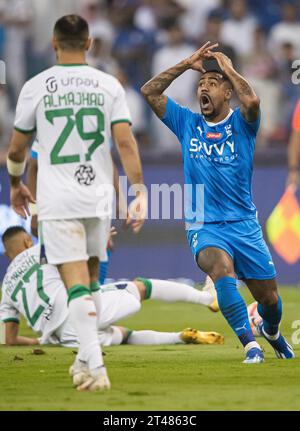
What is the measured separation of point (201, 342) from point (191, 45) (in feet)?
32.1

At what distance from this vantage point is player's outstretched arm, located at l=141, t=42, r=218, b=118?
9.28m

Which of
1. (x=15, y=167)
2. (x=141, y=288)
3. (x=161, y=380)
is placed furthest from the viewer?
(x=141, y=288)

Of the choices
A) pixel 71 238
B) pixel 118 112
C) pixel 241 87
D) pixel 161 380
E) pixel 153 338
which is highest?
pixel 241 87

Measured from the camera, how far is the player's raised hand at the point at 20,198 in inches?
316

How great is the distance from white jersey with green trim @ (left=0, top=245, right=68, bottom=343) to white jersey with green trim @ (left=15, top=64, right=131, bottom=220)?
2.56 metres

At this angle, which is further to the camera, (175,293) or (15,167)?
(175,293)

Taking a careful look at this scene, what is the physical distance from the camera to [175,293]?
444 inches

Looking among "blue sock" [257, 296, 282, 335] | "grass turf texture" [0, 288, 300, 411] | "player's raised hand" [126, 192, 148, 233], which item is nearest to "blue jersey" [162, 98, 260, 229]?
"blue sock" [257, 296, 282, 335]

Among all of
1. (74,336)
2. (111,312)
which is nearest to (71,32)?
(111,312)

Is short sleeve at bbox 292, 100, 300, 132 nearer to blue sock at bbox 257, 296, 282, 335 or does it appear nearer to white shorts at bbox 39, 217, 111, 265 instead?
blue sock at bbox 257, 296, 282, 335

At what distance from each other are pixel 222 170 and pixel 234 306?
3.62 ft

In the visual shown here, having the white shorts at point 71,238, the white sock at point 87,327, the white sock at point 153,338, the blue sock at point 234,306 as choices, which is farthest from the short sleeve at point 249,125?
the white sock at point 87,327

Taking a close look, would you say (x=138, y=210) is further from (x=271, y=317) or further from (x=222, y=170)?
(x=271, y=317)

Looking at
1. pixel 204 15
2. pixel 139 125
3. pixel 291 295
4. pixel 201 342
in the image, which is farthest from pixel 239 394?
pixel 204 15
